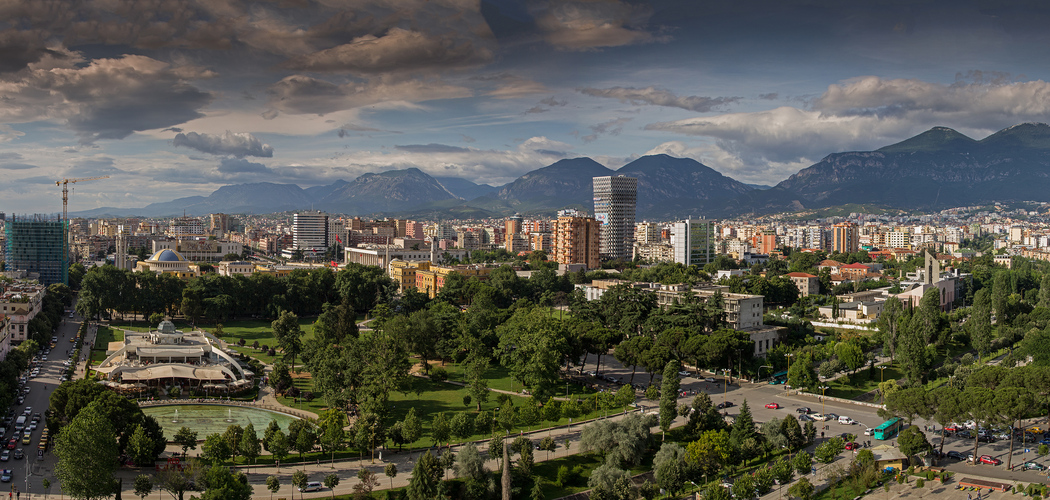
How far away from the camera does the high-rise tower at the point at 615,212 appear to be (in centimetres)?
9119

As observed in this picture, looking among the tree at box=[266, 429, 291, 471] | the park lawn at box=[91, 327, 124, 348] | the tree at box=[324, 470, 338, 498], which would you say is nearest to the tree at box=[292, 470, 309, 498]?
the tree at box=[324, 470, 338, 498]

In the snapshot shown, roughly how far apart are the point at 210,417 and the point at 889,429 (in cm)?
2422

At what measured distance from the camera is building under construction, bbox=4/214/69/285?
67.0 metres

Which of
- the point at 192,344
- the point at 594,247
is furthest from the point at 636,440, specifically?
the point at 594,247

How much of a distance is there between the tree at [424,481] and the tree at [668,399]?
27.5ft

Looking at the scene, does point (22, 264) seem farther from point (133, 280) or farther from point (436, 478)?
point (436, 478)

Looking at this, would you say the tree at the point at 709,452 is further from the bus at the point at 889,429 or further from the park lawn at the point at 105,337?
the park lawn at the point at 105,337

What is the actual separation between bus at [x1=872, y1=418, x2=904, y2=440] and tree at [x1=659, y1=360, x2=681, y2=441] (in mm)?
6650

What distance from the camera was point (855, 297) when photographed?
56.9m

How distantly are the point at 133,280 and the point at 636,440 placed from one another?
3795 centimetres

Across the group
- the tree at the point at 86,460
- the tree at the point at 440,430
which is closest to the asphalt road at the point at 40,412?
the tree at the point at 86,460

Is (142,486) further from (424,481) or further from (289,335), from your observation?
(289,335)

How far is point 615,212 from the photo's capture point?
91.8 meters

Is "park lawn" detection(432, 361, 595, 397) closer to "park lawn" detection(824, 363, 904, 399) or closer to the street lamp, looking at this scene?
the street lamp
